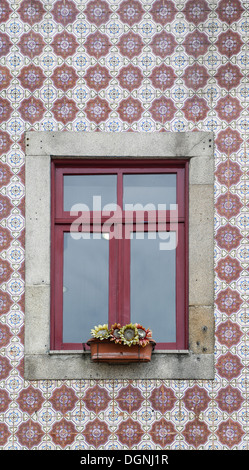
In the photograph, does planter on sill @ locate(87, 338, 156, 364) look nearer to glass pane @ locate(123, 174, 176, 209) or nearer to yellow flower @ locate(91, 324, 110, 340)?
yellow flower @ locate(91, 324, 110, 340)

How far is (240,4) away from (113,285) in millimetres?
2598

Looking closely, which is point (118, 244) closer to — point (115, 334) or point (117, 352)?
point (115, 334)

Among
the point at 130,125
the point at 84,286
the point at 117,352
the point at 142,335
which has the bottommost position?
the point at 117,352

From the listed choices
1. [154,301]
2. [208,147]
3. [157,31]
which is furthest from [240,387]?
[157,31]

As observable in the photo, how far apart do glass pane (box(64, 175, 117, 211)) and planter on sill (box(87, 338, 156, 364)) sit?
3.76 ft

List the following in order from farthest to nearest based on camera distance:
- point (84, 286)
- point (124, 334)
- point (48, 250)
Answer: point (84, 286) → point (48, 250) → point (124, 334)

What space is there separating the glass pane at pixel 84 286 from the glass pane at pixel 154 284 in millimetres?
242

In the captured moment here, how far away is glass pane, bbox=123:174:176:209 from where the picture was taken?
623 centimetres

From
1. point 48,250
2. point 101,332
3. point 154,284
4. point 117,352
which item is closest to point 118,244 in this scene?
point 154,284

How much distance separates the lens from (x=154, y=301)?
614cm

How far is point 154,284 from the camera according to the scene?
6.16 m

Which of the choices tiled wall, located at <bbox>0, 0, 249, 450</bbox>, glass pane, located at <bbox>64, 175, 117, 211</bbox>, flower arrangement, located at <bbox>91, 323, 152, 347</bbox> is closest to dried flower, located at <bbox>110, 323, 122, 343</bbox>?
flower arrangement, located at <bbox>91, 323, 152, 347</bbox>

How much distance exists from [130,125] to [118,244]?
99 cm
